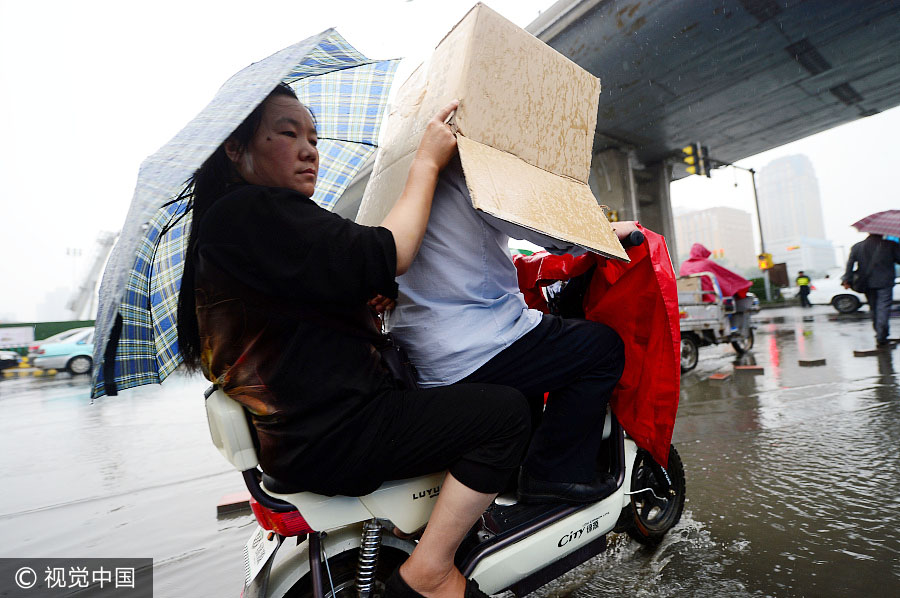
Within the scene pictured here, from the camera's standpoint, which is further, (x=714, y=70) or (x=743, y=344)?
(x=714, y=70)

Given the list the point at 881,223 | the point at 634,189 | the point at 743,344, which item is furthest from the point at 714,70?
the point at 743,344

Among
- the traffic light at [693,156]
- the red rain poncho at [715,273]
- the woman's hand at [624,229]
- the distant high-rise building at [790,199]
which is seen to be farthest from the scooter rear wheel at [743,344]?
the distant high-rise building at [790,199]

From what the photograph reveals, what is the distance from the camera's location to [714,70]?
39.3 ft

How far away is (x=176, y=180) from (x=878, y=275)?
30.3 ft

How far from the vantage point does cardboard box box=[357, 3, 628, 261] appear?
1.21 m

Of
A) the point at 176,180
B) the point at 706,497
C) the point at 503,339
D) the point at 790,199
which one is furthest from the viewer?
the point at 790,199

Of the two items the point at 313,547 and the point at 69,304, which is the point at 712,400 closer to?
the point at 313,547

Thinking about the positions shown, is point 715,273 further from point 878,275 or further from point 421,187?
point 421,187

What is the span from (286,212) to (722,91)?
15.4 meters

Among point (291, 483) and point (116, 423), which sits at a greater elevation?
point (291, 483)

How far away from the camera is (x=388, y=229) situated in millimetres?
1138

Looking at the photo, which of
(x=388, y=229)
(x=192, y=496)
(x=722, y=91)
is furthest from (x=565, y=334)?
(x=722, y=91)

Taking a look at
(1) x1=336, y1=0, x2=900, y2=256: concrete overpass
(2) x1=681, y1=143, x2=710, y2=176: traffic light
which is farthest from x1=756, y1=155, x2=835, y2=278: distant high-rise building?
(2) x1=681, y1=143, x2=710, y2=176: traffic light

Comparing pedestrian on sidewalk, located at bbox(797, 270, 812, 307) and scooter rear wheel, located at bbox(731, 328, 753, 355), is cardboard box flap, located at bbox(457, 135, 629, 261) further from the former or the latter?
pedestrian on sidewalk, located at bbox(797, 270, 812, 307)
